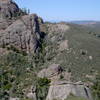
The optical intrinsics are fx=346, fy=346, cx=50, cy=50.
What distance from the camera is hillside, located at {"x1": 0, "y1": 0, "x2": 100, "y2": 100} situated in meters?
67.2

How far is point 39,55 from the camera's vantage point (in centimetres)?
8638

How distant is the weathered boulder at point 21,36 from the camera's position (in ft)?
289

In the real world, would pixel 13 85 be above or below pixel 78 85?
below

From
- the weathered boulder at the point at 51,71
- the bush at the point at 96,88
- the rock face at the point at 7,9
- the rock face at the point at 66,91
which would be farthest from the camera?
the rock face at the point at 7,9

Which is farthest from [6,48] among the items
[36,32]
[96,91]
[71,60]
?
[96,91]

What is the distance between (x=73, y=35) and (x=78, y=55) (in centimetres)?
1379

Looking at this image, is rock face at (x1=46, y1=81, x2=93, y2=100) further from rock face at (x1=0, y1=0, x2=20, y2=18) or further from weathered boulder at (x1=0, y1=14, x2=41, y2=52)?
rock face at (x1=0, y1=0, x2=20, y2=18)

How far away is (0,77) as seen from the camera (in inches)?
2820

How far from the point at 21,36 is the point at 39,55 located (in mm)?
7279

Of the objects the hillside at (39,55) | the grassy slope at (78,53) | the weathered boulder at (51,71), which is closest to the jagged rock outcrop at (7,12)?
the hillside at (39,55)

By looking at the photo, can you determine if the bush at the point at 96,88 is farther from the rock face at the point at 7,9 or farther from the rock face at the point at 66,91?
the rock face at the point at 7,9

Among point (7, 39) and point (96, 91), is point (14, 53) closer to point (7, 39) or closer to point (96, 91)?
point (7, 39)

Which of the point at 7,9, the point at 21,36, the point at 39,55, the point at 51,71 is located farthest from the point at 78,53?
the point at 7,9

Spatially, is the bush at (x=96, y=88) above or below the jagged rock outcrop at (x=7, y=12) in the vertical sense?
below
